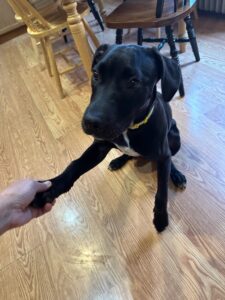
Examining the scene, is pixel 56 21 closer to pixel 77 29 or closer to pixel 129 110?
pixel 77 29

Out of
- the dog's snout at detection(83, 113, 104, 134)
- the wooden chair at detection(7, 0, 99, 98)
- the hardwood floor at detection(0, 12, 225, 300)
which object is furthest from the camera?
the wooden chair at detection(7, 0, 99, 98)

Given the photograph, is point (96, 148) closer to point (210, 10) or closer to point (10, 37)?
point (210, 10)

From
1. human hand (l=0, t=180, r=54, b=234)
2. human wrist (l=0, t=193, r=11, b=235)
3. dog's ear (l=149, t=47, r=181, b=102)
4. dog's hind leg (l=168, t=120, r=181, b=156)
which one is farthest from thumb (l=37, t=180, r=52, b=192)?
dog's hind leg (l=168, t=120, r=181, b=156)

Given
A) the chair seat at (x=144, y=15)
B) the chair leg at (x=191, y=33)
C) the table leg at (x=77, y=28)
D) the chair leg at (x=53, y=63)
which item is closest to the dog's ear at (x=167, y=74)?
the chair seat at (x=144, y=15)

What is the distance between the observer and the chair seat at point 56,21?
1963mm

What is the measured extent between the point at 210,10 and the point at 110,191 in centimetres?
216

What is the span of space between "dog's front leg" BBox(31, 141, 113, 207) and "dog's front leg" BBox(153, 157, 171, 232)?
0.22 meters

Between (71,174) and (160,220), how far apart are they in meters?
0.43

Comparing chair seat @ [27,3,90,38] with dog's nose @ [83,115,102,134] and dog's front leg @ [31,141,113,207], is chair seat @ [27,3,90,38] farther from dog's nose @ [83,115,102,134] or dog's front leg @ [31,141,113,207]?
dog's nose @ [83,115,102,134]

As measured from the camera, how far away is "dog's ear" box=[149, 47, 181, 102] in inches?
40.4

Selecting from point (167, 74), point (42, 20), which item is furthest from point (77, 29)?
point (167, 74)

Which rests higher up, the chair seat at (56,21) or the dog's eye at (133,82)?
the dog's eye at (133,82)

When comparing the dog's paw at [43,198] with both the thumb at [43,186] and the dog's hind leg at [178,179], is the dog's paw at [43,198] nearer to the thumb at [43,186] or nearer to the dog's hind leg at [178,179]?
the thumb at [43,186]

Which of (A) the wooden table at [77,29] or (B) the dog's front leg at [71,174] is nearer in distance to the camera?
(B) the dog's front leg at [71,174]
